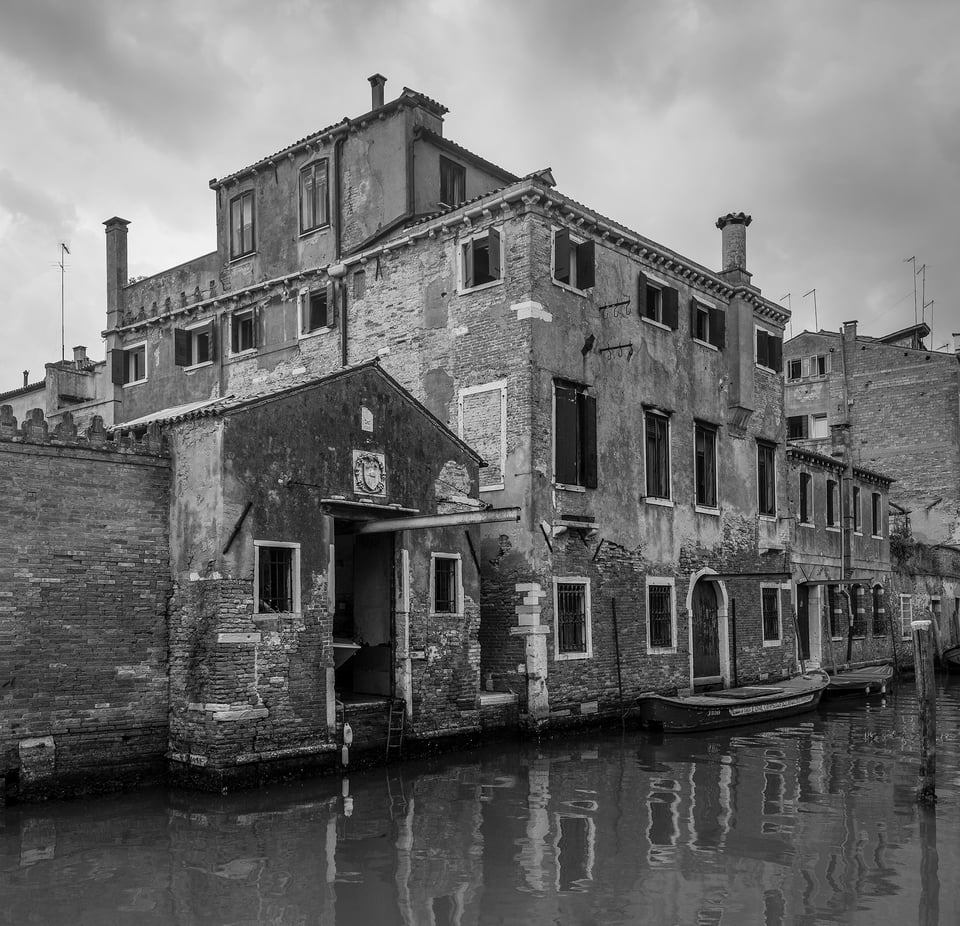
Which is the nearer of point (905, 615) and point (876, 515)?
point (876, 515)

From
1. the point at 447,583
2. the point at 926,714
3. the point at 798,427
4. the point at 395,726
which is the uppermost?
the point at 798,427

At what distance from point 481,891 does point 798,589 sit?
59.9ft

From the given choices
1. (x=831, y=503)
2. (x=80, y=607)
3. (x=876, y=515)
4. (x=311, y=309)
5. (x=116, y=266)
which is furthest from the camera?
(x=876, y=515)

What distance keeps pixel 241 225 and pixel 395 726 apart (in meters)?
13.0

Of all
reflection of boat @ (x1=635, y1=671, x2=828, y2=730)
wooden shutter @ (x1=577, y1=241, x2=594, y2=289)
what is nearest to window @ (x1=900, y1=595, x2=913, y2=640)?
reflection of boat @ (x1=635, y1=671, x2=828, y2=730)

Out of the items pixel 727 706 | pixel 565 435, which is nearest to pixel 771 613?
pixel 727 706

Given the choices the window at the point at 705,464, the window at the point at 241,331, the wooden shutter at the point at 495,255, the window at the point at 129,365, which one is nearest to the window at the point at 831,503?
the window at the point at 705,464

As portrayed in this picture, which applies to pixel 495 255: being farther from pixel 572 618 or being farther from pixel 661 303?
pixel 572 618

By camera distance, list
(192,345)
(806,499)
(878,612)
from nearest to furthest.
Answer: (192,345) < (806,499) < (878,612)

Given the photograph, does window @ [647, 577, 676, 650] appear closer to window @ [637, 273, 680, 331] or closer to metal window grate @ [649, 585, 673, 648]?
metal window grate @ [649, 585, 673, 648]

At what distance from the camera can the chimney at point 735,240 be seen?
74.8ft

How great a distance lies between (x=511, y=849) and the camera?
997 cm

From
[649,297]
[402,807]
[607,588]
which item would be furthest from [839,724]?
[402,807]

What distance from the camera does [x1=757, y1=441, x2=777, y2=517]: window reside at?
23062 mm
